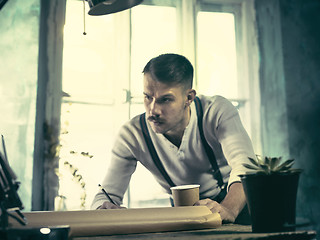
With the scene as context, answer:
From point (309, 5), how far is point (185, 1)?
0.94 meters

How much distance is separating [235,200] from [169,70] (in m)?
0.83

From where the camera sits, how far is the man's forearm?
1087mm

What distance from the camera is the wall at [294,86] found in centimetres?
259

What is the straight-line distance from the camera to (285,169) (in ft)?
2.34

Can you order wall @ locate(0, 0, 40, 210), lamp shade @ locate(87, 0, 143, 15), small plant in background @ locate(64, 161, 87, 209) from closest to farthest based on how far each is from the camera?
1. lamp shade @ locate(87, 0, 143, 15)
2. wall @ locate(0, 0, 40, 210)
3. small plant in background @ locate(64, 161, 87, 209)

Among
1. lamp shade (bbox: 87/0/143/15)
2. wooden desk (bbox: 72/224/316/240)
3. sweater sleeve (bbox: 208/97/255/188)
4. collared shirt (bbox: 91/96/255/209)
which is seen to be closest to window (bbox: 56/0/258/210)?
collared shirt (bbox: 91/96/255/209)

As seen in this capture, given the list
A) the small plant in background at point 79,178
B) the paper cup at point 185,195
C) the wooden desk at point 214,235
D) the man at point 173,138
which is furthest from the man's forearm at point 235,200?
the small plant in background at point 79,178

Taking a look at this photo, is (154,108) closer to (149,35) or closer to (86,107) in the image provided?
(86,107)

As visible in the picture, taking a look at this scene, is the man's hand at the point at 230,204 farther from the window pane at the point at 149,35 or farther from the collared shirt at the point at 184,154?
the window pane at the point at 149,35

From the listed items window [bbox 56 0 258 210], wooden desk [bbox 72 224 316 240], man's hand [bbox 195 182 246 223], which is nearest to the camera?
wooden desk [bbox 72 224 316 240]

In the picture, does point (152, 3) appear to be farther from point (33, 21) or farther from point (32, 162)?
point (32, 162)

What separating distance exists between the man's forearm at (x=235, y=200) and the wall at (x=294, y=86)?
1519 mm

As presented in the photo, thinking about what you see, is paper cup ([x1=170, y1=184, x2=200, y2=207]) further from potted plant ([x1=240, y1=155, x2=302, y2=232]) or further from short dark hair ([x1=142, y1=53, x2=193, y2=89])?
short dark hair ([x1=142, y1=53, x2=193, y2=89])

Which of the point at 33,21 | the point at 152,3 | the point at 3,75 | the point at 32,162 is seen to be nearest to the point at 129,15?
the point at 152,3
